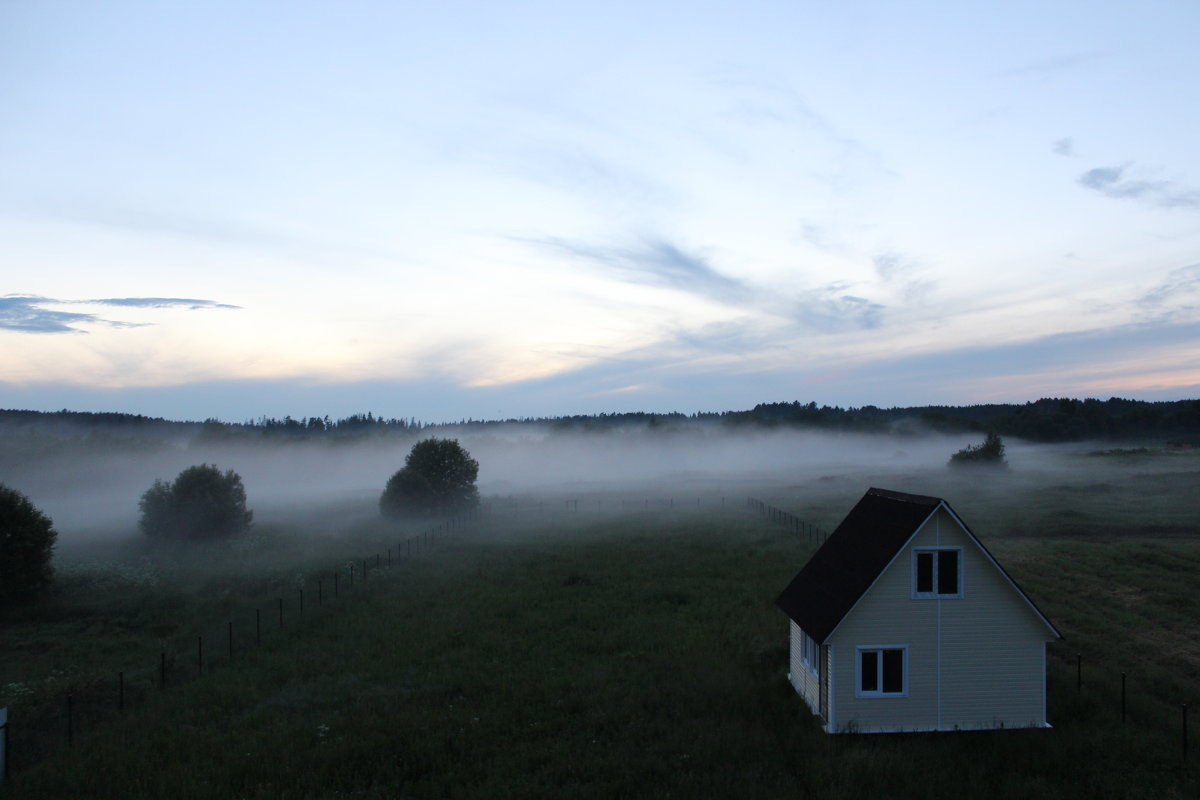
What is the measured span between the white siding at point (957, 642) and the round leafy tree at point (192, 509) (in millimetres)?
53151

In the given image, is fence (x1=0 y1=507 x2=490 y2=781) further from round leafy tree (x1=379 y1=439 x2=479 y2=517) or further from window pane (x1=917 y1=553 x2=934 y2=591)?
round leafy tree (x1=379 y1=439 x2=479 y2=517)

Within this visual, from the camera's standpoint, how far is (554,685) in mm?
21797

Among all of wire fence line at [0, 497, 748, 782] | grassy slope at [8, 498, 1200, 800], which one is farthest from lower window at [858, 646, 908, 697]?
wire fence line at [0, 497, 748, 782]

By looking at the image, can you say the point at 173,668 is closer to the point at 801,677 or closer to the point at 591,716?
the point at 591,716

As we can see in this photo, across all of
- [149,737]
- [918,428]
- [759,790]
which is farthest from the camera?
[918,428]

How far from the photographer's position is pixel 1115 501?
6462cm

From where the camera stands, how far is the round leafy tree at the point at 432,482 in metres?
72.1

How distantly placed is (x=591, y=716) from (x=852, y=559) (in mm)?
8809

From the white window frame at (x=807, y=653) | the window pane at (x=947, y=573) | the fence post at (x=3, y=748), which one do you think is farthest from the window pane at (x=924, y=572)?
the fence post at (x=3, y=748)

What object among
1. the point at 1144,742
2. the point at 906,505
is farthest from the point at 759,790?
the point at 1144,742

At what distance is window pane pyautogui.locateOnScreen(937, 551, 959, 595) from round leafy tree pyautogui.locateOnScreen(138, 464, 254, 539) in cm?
5471

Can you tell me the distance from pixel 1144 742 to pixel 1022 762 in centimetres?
362

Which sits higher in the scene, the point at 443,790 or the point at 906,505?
the point at 906,505

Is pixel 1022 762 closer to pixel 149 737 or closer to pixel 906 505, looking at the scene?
pixel 906 505
